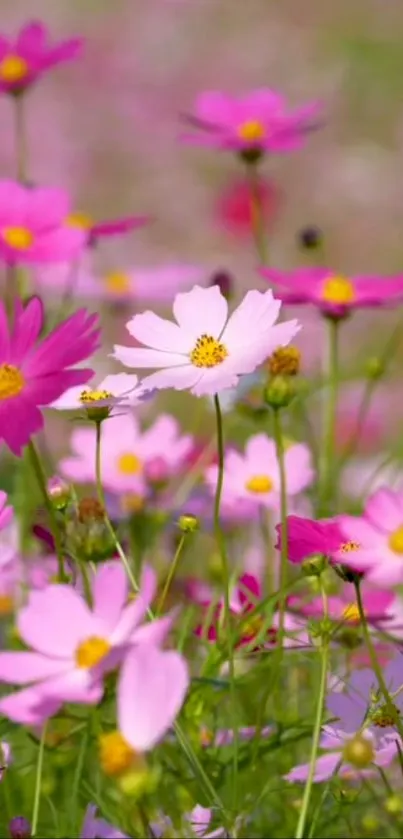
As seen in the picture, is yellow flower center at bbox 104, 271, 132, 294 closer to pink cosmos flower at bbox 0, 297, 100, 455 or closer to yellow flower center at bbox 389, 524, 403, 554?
pink cosmos flower at bbox 0, 297, 100, 455

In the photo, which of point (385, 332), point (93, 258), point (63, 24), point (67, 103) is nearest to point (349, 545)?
point (385, 332)

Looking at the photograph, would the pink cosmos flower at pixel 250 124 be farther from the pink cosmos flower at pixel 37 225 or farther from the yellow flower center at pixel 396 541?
the yellow flower center at pixel 396 541

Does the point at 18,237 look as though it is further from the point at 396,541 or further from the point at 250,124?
the point at 396,541

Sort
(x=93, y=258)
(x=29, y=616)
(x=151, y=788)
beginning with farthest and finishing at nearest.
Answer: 1. (x=93, y=258)
2. (x=29, y=616)
3. (x=151, y=788)

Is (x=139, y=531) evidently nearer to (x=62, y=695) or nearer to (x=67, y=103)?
(x=62, y=695)

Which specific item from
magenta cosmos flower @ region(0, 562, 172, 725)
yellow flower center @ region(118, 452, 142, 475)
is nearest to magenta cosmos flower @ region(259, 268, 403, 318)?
yellow flower center @ region(118, 452, 142, 475)

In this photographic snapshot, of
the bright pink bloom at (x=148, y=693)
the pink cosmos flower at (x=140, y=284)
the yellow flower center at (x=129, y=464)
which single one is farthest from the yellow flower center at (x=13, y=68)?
the bright pink bloom at (x=148, y=693)
